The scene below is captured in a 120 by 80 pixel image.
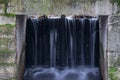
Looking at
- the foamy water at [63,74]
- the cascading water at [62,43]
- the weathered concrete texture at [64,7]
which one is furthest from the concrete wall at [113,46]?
the cascading water at [62,43]

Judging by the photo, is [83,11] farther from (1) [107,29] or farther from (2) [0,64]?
(2) [0,64]

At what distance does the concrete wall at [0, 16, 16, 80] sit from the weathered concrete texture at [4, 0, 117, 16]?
0.32 metres

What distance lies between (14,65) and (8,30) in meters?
0.77

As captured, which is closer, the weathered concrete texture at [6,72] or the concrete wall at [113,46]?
the weathered concrete texture at [6,72]

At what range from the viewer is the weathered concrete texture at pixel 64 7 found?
21.8 ft

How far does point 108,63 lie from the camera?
688 centimetres

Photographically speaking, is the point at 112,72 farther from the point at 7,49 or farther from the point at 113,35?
the point at 7,49

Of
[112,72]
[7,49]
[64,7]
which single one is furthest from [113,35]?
[7,49]

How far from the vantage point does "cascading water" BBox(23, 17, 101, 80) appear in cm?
924

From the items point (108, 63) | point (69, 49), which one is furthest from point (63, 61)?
point (108, 63)

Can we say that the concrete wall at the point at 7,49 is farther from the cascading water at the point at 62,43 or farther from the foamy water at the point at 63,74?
the cascading water at the point at 62,43

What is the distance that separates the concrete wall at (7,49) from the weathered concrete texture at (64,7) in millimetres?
322

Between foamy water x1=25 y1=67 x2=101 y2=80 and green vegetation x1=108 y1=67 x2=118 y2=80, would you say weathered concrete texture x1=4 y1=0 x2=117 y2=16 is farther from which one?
foamy water x1=25 y1=67 x2=101 y2=80

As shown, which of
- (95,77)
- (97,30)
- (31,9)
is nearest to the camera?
(31,9)
